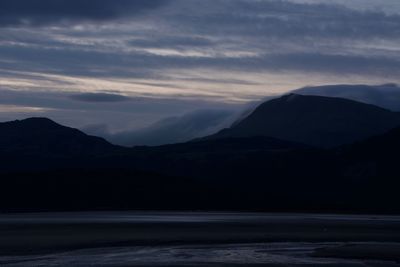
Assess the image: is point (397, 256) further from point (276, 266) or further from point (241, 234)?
point (241, 234)

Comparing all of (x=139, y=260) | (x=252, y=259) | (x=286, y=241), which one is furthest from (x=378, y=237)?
(x=139, y=260)

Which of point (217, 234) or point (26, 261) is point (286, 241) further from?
point (26, 261)

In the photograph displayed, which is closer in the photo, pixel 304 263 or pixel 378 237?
pixel 304 263

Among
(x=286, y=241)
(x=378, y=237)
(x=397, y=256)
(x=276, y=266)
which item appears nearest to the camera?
(x=276, y=266)

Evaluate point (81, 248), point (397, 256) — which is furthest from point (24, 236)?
point (397, 256)

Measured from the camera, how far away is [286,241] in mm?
92750

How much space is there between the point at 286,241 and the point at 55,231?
31.2 meters

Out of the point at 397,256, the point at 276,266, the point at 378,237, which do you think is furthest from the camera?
the point at 378,237

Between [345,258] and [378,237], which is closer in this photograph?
[345,258]

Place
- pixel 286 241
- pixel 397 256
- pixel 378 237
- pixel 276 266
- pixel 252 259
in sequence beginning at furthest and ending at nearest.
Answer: pixel 378 237 < pixel 286 241 < pixel 397 256 < pixel 252 259 < pixel 276 266

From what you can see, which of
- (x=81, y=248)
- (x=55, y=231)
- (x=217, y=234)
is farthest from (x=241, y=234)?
(x=81, y=248)

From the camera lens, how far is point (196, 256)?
238ft

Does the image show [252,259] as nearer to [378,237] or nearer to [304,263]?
[304,263]

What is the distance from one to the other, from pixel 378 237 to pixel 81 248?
39.9 meters
